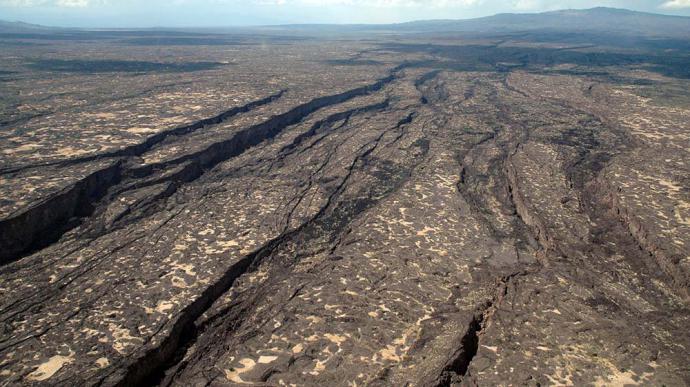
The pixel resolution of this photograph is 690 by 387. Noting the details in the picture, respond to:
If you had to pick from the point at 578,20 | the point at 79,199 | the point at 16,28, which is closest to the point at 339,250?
the point at 79,199

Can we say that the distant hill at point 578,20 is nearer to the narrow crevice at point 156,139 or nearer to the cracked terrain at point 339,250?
the narrow crevice at point 156,139

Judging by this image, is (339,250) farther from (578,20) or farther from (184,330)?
(578,20)

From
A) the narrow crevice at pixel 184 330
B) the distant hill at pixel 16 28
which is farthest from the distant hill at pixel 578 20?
the narrow crevice at pixel 184 330

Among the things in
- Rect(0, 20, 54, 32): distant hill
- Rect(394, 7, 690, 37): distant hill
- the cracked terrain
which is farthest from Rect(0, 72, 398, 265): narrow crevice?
Rect(394, 7, 690, 37): distant hill

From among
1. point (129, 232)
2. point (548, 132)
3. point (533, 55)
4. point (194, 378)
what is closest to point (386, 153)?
point (548, 132)

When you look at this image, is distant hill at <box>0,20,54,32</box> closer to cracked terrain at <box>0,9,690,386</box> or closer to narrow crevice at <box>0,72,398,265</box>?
cracked terrain at <box>0,9,690,386</box>

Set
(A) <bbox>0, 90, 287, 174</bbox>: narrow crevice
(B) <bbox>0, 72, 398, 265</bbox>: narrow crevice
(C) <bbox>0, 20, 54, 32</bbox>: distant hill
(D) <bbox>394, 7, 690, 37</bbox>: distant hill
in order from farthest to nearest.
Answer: (D) <bbox>394, 7, 690, 37</bbox>: distant hill
(C) <bbox>0, 20, 54, 32</bbox>: distant hill
(A) <bbox>0, 90, 287, 174</bbox>: narrow crevice
(B) <bbox>0, 72, 398, 265</bbox>: narrow crevice

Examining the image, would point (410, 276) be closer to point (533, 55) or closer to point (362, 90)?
point (362, 90)

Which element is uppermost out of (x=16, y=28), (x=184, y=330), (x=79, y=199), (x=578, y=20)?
(x=578, y=20)
